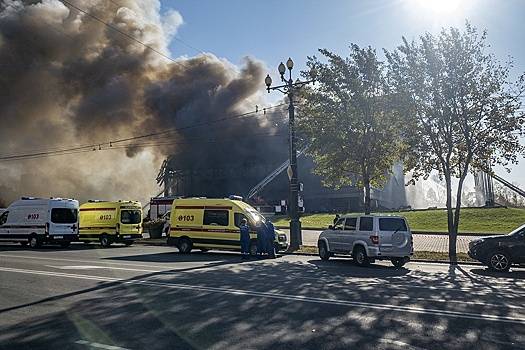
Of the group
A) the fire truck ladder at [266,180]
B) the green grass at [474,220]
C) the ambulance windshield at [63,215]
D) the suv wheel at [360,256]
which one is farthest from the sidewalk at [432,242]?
the fire truck ladder at [266,180]

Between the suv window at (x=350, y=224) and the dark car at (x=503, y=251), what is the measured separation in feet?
10.8

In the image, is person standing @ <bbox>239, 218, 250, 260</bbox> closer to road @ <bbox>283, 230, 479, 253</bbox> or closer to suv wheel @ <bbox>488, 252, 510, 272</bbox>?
road @ <bbox>283, 230, 479, 253</bbox>

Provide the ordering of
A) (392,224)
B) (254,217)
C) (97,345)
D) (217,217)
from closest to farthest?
(97,345) < (392,224) < (254,217) < (217,217)

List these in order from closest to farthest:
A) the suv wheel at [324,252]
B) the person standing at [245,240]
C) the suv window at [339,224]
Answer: the suv window at [339,224] < the suv wheel at [324,252] < the person standing at [245,240]

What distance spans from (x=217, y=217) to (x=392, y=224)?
19.9ft

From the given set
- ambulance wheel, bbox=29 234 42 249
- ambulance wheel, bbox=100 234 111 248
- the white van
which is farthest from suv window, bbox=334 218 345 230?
ambulance wheel, bbox=29 234 42 249

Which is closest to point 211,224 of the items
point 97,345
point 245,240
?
point 245,240

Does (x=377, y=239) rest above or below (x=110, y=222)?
below

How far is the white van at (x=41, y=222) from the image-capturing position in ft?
67.3

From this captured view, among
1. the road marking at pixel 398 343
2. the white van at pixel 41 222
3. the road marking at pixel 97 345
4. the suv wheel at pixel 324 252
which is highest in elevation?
the white van at pixel 41 222

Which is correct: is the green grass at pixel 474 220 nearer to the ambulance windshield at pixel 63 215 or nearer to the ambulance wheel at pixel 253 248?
the ambulance wheel at pixel 253 248

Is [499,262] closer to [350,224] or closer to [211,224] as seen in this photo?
[350,224]

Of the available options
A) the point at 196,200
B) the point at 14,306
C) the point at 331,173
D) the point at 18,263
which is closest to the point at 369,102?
the point at 331,173

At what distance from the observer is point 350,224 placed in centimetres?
1425
